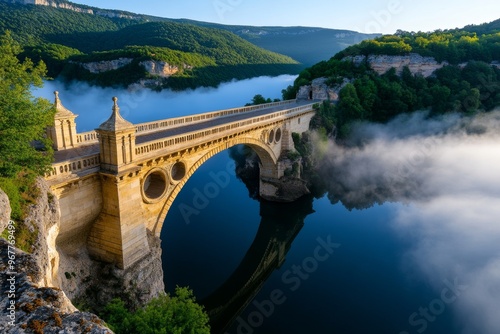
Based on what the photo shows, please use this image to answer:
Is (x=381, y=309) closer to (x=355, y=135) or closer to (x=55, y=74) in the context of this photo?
(x=355, y=135)

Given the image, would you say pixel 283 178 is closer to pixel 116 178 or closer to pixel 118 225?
pixel 118 225

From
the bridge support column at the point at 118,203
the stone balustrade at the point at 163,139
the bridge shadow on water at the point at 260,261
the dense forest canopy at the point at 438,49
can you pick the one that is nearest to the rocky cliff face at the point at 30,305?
the stone balustrade at the point at 163,139

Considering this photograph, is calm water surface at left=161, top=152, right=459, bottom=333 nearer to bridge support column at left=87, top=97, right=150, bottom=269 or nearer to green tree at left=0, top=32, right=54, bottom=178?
bridge support column at left=87, top=97, right=150, bottom=269

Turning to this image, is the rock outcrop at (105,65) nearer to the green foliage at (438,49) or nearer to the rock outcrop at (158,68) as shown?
the rock outcrop at (158,68)

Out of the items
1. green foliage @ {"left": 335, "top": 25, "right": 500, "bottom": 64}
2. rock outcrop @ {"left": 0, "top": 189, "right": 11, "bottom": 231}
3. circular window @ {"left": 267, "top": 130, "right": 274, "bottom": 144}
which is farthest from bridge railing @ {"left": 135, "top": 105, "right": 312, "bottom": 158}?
green foliage @ {"left": 335, "top": 25, "right": 500, "bottom": 64}

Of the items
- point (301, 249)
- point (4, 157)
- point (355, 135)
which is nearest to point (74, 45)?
point (355, 135)

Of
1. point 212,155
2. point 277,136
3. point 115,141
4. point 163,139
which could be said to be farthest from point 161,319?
point 277,136

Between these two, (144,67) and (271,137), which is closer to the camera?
(271,137)
